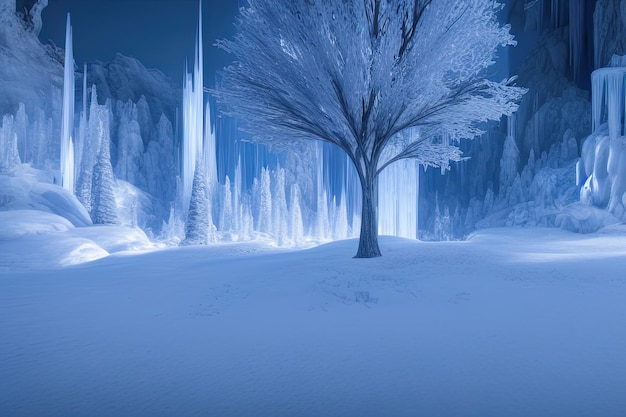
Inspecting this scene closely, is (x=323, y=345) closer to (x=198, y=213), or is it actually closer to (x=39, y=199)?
(x=198, y=213)

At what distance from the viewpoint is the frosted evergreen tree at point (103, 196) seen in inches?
1131

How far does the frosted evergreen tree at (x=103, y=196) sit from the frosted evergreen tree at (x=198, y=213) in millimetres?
6311

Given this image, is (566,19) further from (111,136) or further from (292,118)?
(111,136)

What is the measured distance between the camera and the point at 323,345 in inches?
156

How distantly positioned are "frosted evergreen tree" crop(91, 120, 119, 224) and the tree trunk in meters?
25.0

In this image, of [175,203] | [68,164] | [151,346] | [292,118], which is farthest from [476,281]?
[175,203]

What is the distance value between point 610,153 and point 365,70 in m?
23.8

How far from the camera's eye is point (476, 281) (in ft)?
22.3

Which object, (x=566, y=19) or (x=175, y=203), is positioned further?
(x=175, y=203)

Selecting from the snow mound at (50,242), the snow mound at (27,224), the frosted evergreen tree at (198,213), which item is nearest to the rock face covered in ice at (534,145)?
the frosted evergreen tree at (198,213)

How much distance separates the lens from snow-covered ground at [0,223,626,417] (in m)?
2.83

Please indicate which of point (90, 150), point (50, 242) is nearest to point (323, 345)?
point (50, 242)

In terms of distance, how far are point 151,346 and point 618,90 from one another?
3293cm

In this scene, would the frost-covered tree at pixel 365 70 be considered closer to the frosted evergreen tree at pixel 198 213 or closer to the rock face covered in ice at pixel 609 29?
the frosted evergreen tree at pixel 198 213
